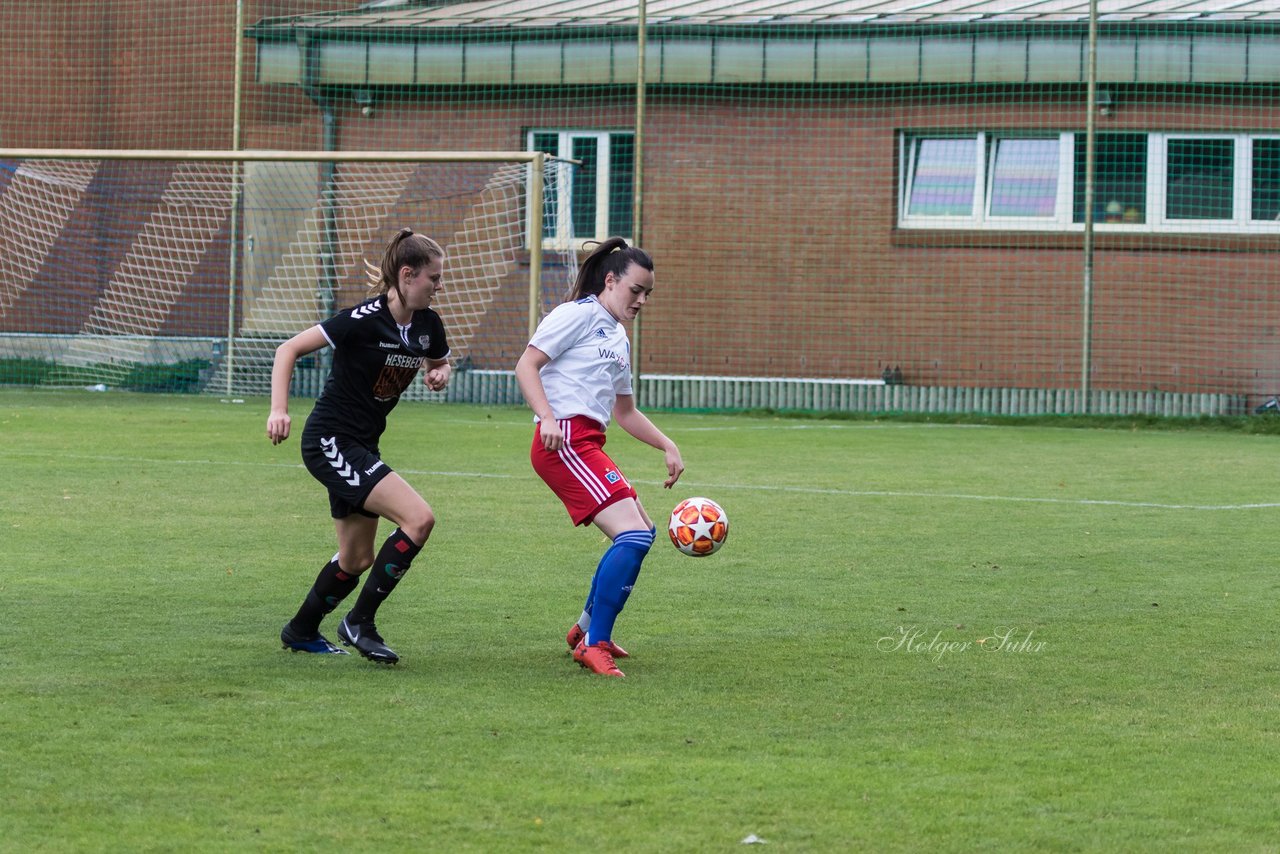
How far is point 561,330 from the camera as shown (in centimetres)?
675

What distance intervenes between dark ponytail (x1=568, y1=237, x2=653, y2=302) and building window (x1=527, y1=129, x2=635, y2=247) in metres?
14.6

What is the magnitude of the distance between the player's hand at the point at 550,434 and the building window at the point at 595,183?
593 inches

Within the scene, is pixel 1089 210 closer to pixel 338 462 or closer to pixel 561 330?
pixel 561 330

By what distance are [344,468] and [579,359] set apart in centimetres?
93

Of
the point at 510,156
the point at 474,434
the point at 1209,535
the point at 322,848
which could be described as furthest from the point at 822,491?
the point at 322,848

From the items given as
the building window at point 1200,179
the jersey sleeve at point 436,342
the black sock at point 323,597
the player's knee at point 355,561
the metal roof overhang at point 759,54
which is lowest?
the black sock at point 323,597

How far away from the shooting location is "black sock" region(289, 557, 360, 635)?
6562 millimetres

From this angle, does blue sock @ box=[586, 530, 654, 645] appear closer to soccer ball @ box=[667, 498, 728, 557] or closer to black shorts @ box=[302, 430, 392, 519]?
soccer ball @ box=[667, 498, 728, 557]

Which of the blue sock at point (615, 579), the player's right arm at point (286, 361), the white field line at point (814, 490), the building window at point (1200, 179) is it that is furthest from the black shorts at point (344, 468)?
A: the building window at point (1200, 179)

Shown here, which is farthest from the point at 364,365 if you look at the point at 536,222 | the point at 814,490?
the point at 536,222

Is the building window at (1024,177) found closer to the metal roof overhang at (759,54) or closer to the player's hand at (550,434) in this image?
the metal roof overhang at (759,54)

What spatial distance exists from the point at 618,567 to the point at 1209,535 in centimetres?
479

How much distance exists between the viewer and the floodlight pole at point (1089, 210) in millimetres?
19344

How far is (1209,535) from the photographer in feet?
33.3
